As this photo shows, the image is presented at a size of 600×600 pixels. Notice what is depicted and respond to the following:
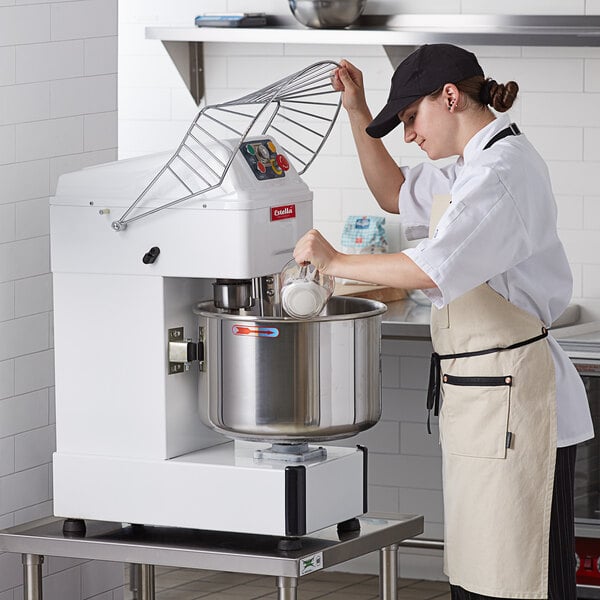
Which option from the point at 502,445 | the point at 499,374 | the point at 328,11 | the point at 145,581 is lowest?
the point at 145,581

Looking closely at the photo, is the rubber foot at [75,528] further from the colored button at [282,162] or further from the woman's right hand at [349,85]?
the woman's right hand at [349,85]

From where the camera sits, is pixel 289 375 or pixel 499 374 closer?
pixel 289 375

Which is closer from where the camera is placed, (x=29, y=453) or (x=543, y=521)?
(x=543, y=521)

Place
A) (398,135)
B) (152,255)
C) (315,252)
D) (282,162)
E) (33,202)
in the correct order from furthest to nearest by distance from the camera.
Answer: (398,135) → (33,202) → (282,162) → (152,255) → (315,252)

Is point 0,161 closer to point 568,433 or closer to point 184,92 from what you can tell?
Answer: point 568,433

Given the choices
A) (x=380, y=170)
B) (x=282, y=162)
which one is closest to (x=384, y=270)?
(x=282, y=162)

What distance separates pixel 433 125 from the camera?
284 centimetres

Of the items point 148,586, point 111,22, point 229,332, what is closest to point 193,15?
point 111,22

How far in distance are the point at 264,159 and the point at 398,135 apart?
6.67 feet

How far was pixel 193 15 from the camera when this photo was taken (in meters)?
5.04

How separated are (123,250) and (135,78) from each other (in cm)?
247

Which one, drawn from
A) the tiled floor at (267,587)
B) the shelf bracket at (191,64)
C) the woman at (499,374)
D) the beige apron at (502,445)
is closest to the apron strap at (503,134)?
the woman at (499,374)

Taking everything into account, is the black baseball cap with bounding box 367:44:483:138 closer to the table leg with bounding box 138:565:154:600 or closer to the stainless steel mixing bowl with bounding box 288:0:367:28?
the table leg with bounding box 138:565:154:600

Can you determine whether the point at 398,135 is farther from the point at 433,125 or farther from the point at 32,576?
the point at 32,576
